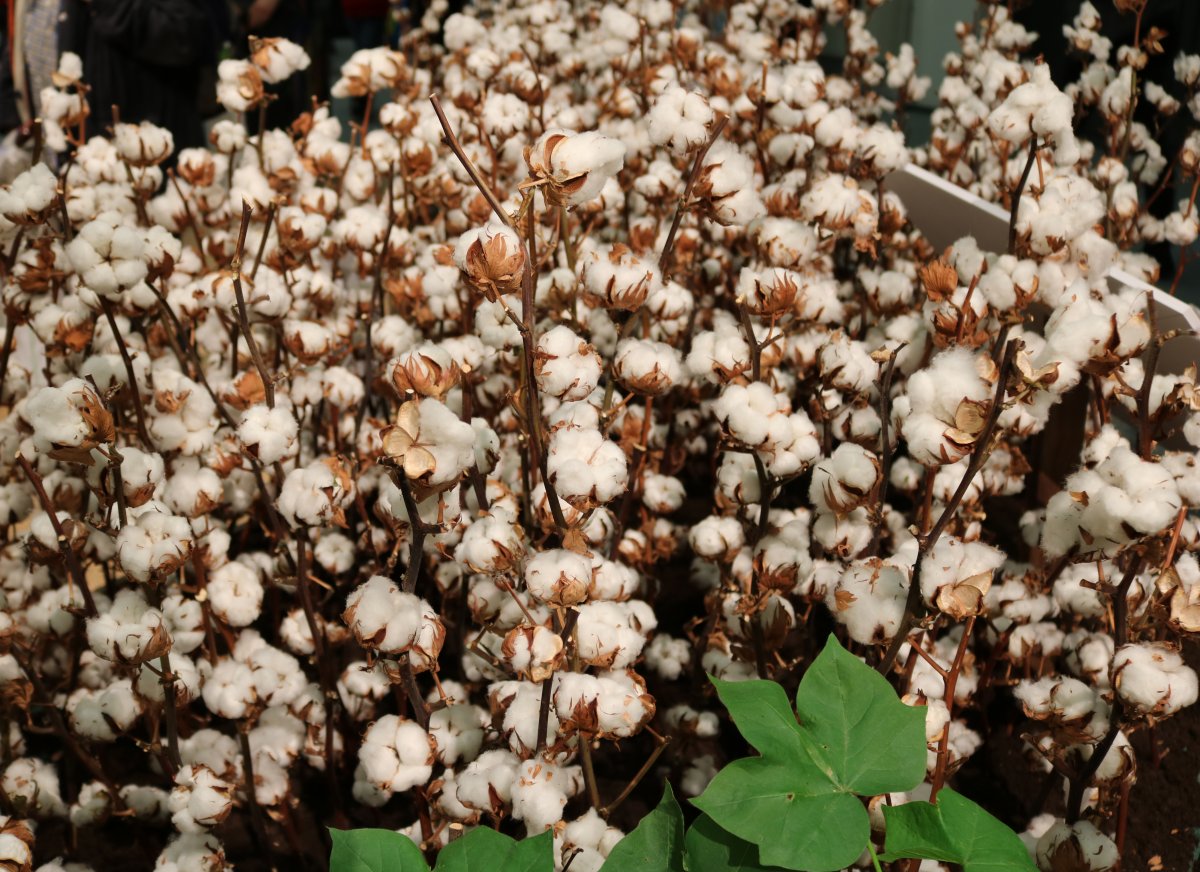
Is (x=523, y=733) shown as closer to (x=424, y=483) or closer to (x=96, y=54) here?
(x=424, y=483)

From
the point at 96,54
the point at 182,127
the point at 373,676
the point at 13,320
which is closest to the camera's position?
the point at 373,676

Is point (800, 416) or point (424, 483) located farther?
point (800, 416)

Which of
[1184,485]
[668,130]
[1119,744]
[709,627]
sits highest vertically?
[668,130]

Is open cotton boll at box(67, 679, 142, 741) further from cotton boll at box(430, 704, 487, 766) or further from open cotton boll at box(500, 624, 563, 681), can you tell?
open cotton boll at box(500, 624, 563, 681)

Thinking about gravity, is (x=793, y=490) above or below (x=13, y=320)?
below

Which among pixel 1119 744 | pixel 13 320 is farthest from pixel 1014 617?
pixel 13 320

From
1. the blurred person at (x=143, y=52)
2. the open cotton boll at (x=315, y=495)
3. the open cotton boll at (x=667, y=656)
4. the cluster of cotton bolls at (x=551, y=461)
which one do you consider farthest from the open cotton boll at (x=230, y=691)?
the blurred person at (x=143, y=52)

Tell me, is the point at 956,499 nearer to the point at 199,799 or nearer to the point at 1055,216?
the point at 1055,216

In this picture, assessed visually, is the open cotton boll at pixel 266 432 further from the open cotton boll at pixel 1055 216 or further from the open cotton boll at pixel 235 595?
the open cotton boll at pixel 1055 216
